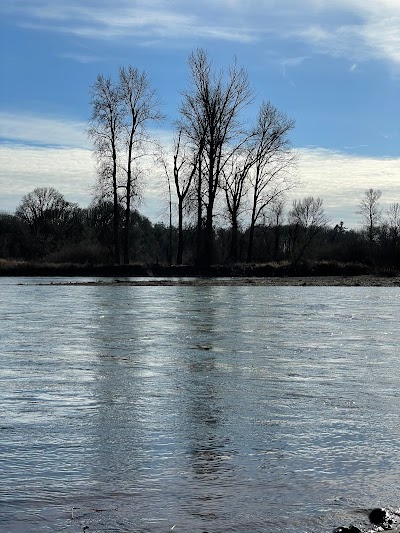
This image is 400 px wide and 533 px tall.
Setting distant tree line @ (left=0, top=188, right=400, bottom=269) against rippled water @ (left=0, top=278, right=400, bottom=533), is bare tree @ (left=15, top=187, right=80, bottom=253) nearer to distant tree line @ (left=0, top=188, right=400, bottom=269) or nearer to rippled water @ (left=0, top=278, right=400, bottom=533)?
distant tree line @ (left=0, top=188, right=400, bottom=269)

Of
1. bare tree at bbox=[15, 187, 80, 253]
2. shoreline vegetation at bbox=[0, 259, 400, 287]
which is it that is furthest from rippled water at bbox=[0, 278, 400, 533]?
bare tree at bbox=[15, 187, 80, 253]

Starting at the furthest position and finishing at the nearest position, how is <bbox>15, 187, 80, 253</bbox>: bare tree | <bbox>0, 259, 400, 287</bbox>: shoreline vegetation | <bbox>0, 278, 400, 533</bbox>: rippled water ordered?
<bbox>15, 187, 80, 253</bbox>: bare tree
<bbox>0, 259, 400, 287</bbox>: shoreline vegetation
<bbox>0, 278, 400, 533</bbox>: rippled water

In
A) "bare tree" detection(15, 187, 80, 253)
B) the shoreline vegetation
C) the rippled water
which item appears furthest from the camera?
"bare tree" detection(15, 187, 80, 253)

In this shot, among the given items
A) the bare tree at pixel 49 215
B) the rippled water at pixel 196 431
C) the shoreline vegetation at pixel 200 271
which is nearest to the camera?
the rippled water at pixel 196 431

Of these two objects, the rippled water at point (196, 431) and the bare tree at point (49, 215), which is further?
the bare tree at point (49, 215)

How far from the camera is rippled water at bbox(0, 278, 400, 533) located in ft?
14.5

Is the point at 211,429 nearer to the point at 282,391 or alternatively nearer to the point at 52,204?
the point at 282,391

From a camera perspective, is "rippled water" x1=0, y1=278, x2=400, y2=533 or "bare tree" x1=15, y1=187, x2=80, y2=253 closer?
"rippled water" x1=0, y1=278, x2=400, y2=533

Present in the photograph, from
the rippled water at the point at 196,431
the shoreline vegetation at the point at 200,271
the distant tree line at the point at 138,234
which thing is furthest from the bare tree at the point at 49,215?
the rippled water at the point at 196,431

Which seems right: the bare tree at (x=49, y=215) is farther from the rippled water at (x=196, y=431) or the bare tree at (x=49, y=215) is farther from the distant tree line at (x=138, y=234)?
the rippled water at (x=196, y=431)

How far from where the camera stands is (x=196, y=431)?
6.36 m

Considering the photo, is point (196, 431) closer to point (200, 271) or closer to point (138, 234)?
point (200, 271)

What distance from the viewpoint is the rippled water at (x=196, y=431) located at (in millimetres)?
4418

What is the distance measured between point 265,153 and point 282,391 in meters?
48.8
